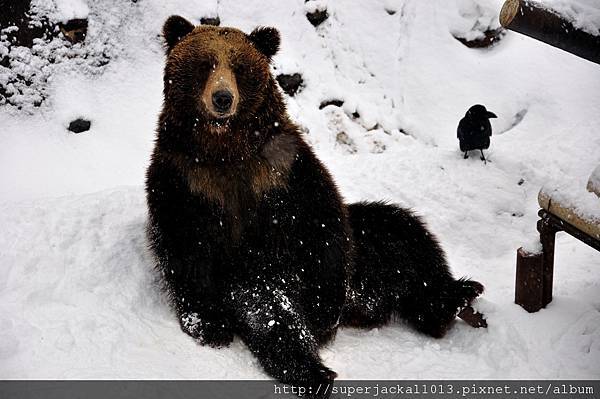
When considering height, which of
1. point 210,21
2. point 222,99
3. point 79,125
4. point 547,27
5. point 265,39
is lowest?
point 79,125

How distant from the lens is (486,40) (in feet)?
28.8

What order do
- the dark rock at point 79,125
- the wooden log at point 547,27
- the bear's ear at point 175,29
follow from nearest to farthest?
the wooden log at point 547,27 → the bear's ear at point 175,29 → the dark rock at point 79,125

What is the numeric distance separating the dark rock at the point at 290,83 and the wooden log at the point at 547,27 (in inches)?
193

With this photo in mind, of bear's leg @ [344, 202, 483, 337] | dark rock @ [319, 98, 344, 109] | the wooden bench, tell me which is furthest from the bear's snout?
dark rock @ [319, 98, 344, 109]

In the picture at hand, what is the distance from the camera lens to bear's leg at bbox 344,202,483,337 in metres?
3.97

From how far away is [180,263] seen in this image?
3359 millimetres

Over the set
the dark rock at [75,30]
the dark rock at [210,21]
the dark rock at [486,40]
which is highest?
the dark rock at [486,40]

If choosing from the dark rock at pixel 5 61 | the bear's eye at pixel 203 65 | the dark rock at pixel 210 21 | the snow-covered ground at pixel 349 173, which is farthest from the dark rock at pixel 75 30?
the bear's eye at pixel 203 65

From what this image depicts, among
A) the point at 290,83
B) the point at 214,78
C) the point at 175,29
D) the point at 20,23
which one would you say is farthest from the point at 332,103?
the point at 214,78

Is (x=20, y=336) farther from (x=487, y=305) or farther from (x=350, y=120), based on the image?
(x=350, y=120)

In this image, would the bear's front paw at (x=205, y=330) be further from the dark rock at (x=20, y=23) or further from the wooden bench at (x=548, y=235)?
the dark rock at (x=20, y=23)

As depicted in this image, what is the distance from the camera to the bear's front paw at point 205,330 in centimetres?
336

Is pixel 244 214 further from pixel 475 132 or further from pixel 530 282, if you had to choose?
pixel 475 132

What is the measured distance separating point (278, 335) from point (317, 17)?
6156 millimetres
